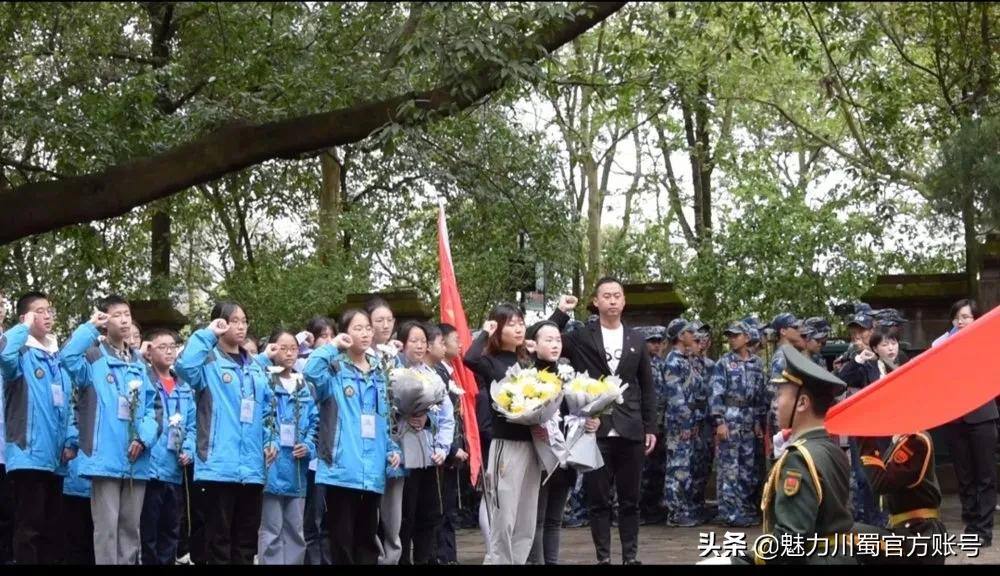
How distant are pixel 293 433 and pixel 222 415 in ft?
2.99

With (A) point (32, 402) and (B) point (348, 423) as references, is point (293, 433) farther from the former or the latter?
(A) point (32, 402)

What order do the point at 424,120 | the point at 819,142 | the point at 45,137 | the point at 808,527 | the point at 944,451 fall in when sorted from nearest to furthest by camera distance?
the point at 808,527 → the point at 424,120 → the point at 45,137 → the point at 944,451 → the point at 819,142

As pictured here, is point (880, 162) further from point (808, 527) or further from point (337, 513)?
point (808, 527)

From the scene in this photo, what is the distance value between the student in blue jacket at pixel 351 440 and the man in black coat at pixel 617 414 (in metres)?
1.67

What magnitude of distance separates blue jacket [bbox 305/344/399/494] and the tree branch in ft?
9.46

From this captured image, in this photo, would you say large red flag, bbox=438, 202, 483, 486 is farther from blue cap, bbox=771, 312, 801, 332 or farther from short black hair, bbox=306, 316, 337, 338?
blue cap, bbox=771, 312, 801, 332

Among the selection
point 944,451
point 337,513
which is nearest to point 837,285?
point 944,451

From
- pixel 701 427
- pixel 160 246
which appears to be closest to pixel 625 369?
pixel 701 427

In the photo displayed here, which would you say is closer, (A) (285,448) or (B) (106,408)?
(B) (106,408)

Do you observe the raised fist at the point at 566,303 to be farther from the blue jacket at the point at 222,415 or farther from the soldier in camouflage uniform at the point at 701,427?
the soldier in camouflage uniform at the point at 701,427

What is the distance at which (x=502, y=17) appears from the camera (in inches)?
516

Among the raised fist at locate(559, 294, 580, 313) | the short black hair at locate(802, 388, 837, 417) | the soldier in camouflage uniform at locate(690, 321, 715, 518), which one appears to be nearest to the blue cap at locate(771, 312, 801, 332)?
the soldier in camouflage uniform at locate(690, 321, 715, 518)

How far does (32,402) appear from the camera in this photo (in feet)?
36.8

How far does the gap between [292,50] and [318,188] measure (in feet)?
42.4
